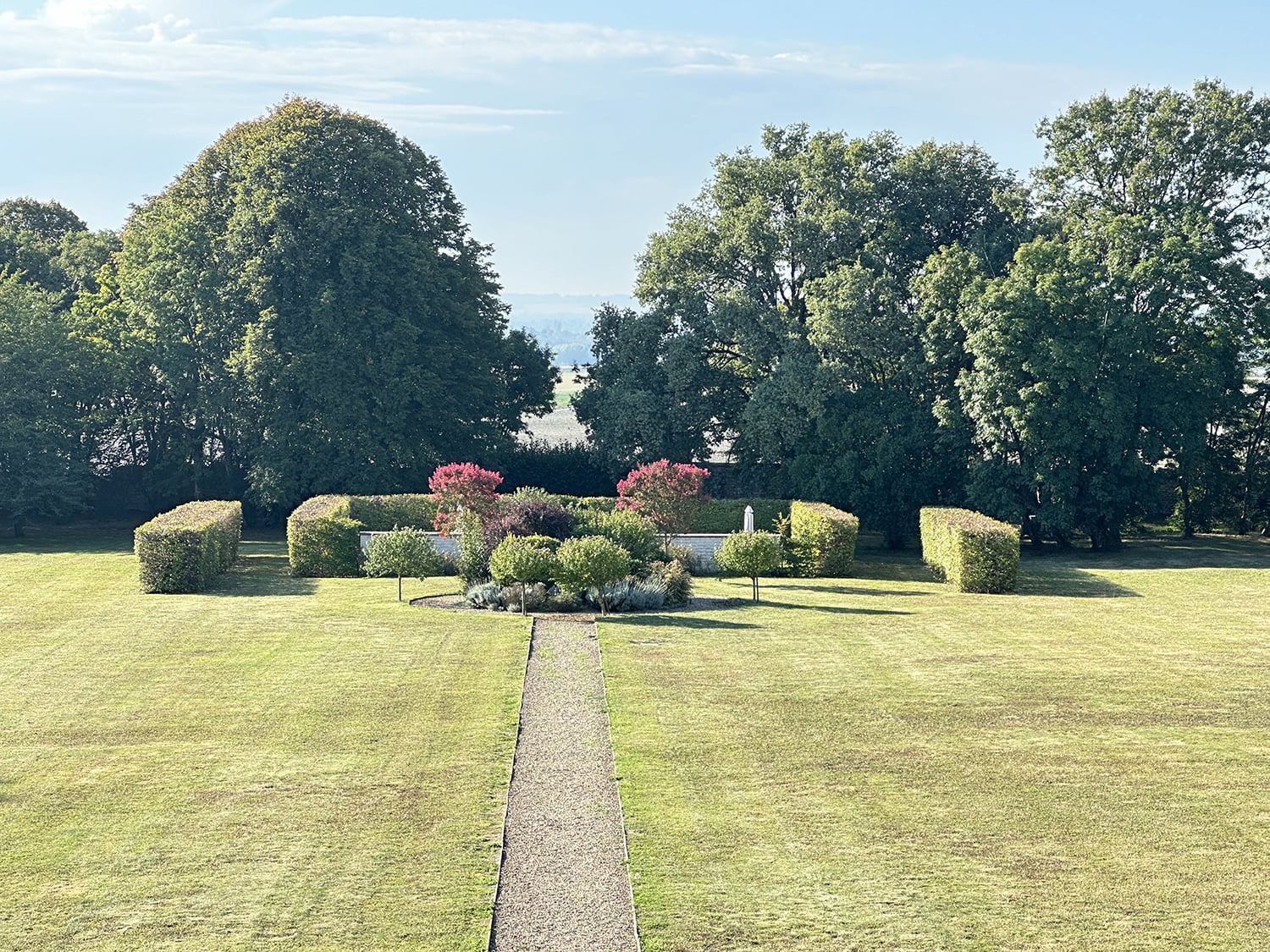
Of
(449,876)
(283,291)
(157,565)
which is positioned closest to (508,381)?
Result: (283,291)

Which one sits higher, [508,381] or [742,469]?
[508,381]

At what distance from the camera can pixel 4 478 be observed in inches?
1631

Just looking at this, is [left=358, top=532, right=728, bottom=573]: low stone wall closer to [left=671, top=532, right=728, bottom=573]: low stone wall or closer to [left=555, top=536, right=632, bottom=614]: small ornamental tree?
[left=671, top=532, right=728, bottom=573]: low stone wall

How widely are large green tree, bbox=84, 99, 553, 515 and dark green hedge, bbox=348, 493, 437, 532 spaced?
11.1 ft

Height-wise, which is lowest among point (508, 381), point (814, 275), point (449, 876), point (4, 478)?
point (449, 876)

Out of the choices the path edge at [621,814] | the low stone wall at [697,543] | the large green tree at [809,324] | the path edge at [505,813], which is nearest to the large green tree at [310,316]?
the large green tree at [809,324]

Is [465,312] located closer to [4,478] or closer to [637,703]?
[4,478]

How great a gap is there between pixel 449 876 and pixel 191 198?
127ft

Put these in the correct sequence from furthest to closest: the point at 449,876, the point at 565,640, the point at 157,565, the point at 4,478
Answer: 1. the point at 4,478
2. the point at 157,565
3. the point at 565,640
4. the point at 449,876

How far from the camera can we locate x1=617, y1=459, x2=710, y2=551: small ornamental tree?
32969 mm

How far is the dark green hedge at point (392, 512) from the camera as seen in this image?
122ft

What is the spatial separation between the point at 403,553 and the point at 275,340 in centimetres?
1562

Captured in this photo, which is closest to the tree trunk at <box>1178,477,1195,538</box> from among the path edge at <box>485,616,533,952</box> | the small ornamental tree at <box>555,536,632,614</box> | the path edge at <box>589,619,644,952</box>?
the small ornamental tree at <box>555,536,632,614</box>

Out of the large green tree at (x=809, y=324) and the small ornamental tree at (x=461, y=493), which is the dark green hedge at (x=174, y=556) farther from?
the large green tree at (x=809, y=324)
